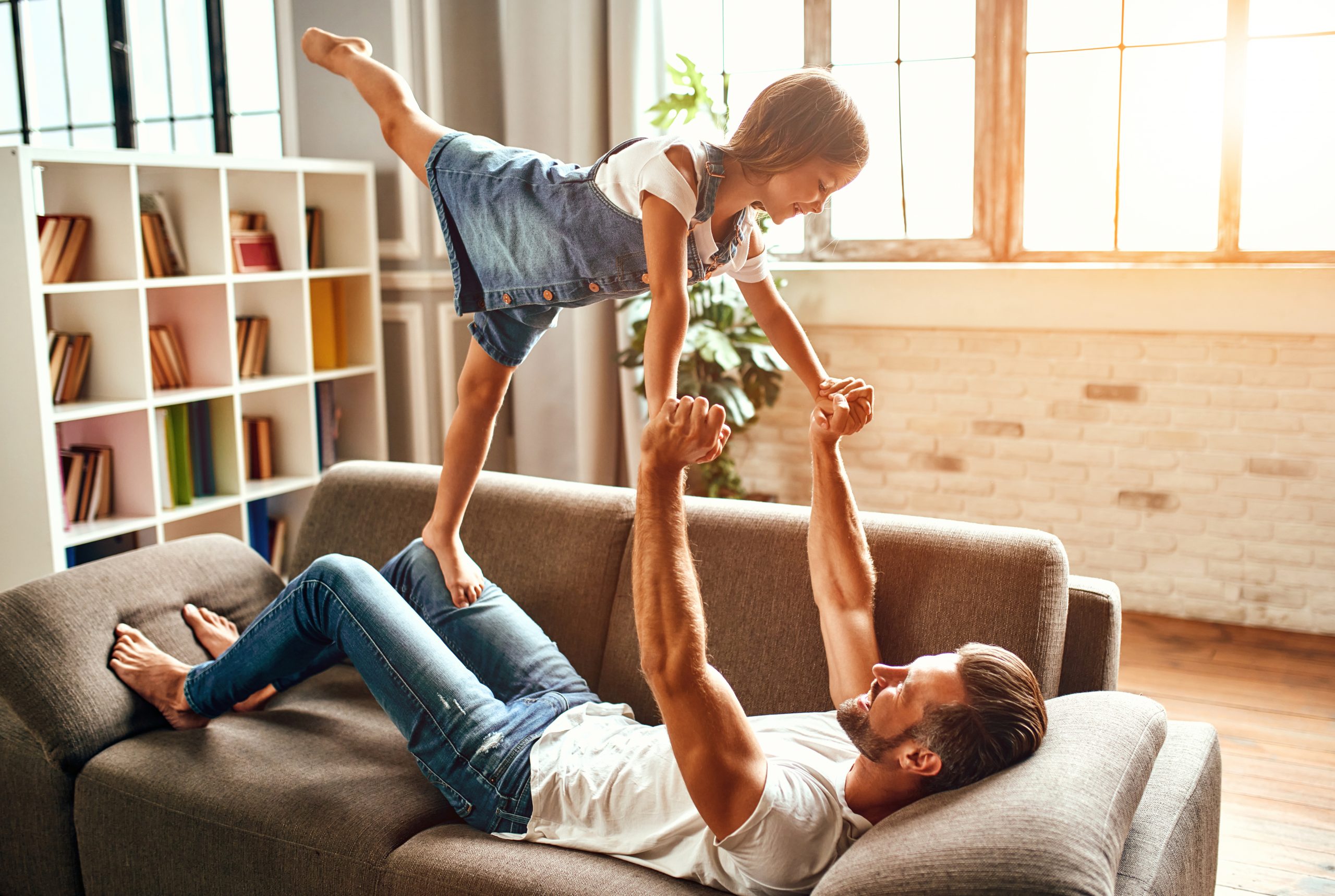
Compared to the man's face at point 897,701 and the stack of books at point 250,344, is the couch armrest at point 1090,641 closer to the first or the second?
the man's face at point 897,701

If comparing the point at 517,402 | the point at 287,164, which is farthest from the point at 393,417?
the point at 287,164

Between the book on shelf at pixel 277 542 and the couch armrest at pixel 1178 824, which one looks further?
the book on shelf at pixel 277 542

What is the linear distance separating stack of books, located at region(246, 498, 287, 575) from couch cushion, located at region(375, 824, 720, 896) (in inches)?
94.1

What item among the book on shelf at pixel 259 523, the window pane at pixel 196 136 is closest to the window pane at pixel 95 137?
the window pane at pixel 196 136

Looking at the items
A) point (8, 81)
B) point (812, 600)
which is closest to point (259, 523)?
point (8, 81)

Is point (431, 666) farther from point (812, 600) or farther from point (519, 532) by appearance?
point (812, 600)

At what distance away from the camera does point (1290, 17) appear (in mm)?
3258

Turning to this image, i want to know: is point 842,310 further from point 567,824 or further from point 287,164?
point 567,824

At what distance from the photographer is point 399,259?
13.4 ft

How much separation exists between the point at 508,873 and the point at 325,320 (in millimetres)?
2879

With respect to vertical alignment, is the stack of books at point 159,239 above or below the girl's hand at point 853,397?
above

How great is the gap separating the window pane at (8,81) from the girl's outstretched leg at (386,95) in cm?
374

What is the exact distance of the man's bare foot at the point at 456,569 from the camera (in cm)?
193

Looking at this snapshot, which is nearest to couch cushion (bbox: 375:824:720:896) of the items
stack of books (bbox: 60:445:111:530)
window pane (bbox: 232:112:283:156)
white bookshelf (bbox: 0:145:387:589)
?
white bookshelf (bbox: 0:145:387:589)
